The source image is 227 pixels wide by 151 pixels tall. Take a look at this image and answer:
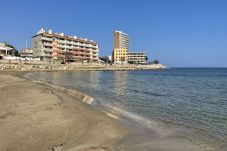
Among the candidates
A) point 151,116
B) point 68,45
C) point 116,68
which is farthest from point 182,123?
point 116,68

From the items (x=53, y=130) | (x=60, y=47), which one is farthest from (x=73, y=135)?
(x=60, y=47)

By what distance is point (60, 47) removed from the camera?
545 feet

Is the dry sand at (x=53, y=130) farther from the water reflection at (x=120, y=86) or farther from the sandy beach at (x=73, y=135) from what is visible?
the water reflection at (x=120, y=86)

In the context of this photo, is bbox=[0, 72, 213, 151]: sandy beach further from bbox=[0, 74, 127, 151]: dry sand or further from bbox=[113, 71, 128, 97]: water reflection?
bbox=[113, 71, 128, 97]: water reflection

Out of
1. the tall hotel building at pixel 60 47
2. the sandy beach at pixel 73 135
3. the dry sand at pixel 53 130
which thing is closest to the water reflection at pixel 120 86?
the dry sand at pixel 53 130

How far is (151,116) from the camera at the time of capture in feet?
59.5

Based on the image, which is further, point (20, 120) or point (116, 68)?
point (116, 68)

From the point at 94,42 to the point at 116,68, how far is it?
85.4ft

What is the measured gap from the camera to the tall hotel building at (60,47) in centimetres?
15625

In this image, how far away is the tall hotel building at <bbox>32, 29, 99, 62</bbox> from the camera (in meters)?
156

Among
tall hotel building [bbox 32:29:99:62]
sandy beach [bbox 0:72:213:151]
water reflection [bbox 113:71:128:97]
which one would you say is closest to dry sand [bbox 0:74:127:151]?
sandy beach [bbox 0:72:213:151]

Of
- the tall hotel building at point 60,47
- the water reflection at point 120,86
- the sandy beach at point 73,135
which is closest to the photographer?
the sandy beach at point 73,135

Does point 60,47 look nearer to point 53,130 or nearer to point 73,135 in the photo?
point 53,130

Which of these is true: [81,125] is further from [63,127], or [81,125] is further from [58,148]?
[58,148]
